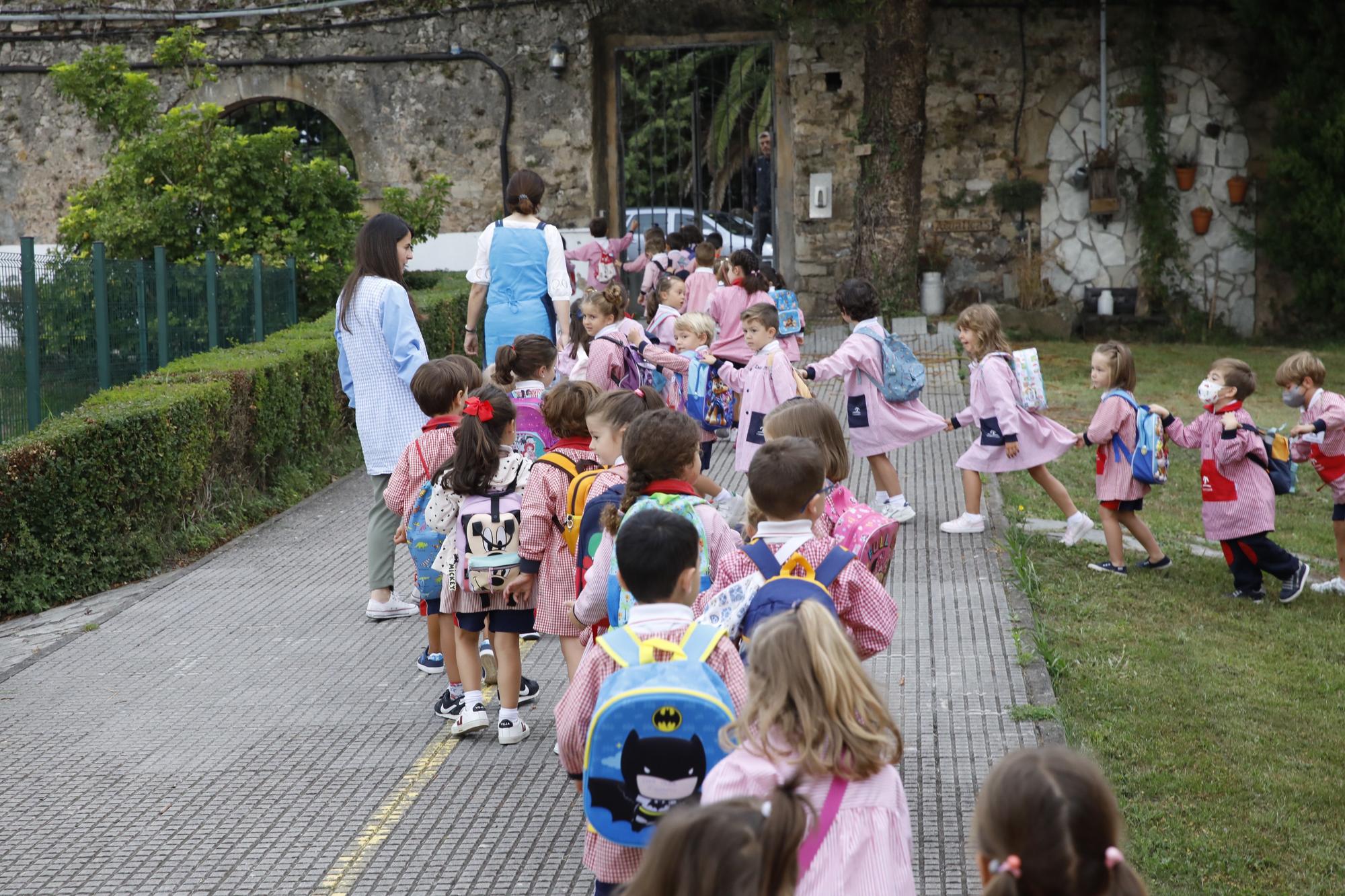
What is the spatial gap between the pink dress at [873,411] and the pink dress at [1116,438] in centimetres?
97

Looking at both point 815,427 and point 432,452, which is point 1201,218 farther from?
point 815,427

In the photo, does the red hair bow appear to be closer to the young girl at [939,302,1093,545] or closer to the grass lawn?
the grass lawn

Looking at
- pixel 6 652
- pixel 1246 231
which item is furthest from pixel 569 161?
pixel 6 652

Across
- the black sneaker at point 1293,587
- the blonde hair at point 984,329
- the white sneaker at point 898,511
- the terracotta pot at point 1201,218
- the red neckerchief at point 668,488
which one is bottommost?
the black sneaker at point 1293,587

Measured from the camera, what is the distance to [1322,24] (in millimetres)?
15641

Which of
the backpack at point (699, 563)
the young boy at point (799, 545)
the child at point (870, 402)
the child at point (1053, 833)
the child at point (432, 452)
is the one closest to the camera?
the child at point (1053, 833)

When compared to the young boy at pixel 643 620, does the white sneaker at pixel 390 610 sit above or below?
below

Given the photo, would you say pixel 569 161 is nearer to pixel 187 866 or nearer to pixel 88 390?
pixel 88 390

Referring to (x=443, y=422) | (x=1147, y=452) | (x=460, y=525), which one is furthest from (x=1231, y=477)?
(x=460, y=525)

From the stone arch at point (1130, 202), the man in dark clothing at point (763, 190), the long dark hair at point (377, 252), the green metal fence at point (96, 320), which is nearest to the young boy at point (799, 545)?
the long dark hair at point (377, 252)

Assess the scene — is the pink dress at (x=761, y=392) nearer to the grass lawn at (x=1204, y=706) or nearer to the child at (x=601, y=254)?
the grass lawn at (x=1204, y=706)

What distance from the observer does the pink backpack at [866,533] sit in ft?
12.8

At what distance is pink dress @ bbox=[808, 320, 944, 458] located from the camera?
7965mm

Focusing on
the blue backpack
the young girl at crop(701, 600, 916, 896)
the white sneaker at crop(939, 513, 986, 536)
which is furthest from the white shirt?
the young girl at crop(701, 600, 916, 896)
